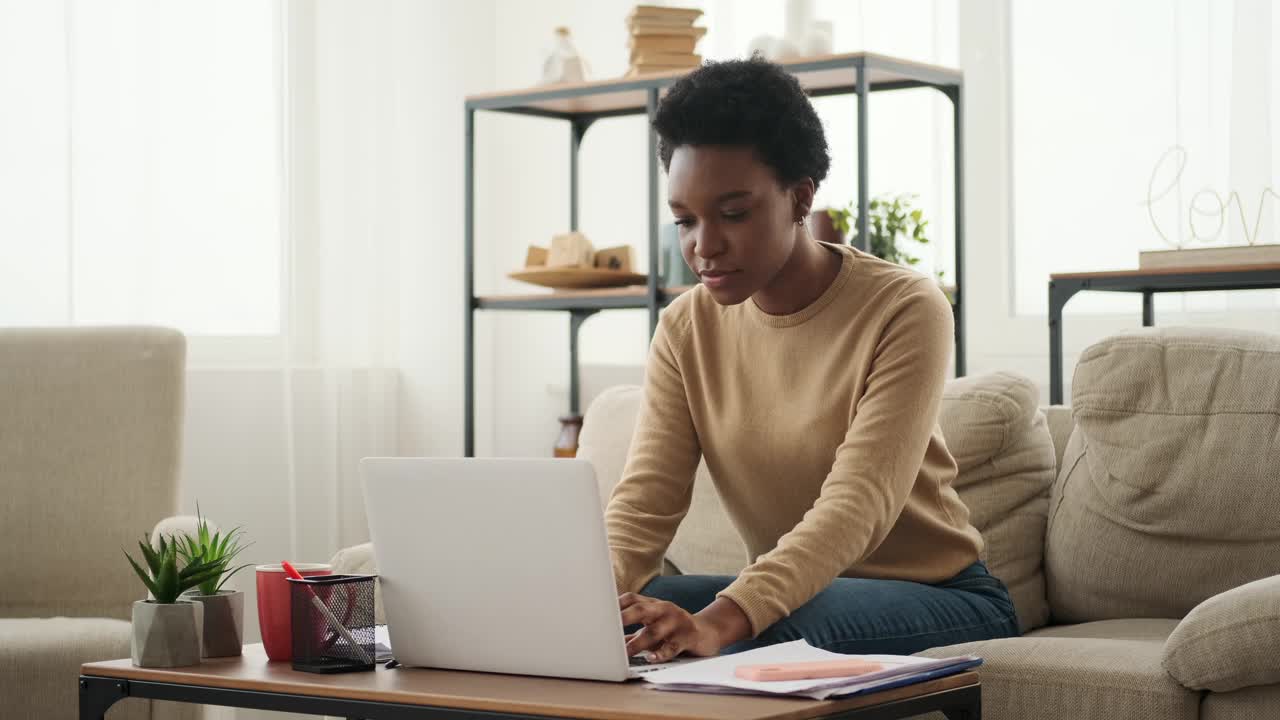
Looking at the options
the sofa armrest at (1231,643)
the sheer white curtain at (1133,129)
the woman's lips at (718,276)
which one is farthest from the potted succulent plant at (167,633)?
the sheer white curtain at (1133,129)

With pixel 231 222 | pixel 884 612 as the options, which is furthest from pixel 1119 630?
pixel 231 222

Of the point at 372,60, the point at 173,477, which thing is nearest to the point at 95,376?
the point at 173,477

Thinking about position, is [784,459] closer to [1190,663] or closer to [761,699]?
[1190,663]

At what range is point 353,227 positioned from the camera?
370 centimetres

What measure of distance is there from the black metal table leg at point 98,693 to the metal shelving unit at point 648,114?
1.75 meters

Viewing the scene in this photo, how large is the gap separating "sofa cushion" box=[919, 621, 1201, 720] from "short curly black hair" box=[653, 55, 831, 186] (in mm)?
600

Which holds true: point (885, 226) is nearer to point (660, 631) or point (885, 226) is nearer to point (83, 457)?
point (83, 457)

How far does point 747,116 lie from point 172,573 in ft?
2.61

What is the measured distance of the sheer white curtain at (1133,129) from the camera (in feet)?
10.3

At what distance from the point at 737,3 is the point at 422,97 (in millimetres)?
802

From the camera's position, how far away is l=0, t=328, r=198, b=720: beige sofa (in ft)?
9.15

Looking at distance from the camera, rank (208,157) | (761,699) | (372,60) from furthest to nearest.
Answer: (372,60)
(208,157)
(761,699)

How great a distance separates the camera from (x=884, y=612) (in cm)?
178

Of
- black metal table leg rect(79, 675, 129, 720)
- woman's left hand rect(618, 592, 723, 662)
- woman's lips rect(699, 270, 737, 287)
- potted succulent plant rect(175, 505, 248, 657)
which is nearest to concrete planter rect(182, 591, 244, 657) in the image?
potted succulent plant rect(175, 505, 248, 657)
